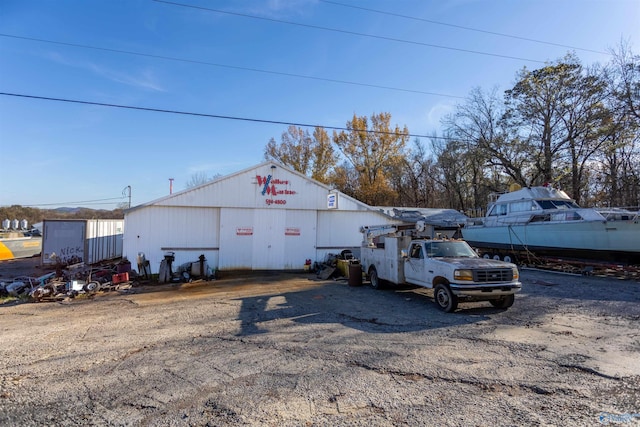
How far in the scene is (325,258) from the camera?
751 inches

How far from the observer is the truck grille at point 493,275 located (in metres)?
8.34

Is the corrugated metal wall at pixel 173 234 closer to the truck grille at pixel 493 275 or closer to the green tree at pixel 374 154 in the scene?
the truck grille at pixel 493 275

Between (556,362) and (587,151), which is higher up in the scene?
(587,151)

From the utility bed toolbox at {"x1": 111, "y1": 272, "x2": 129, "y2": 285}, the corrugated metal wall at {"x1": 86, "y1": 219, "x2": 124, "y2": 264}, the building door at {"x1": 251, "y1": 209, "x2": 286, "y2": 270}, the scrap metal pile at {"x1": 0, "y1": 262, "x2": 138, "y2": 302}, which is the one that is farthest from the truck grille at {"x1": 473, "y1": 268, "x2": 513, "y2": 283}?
the corrugated metal wall at {"x1": 86, "y1": 219, "x2": 124, "y2": 264}

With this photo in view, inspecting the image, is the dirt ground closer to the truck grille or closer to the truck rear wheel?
the truck grille

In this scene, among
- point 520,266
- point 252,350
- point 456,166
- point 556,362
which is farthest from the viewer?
point 456,166

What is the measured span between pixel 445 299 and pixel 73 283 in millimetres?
12029

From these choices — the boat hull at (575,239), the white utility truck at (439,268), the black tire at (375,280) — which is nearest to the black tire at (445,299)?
the white utility truck at (439,268)

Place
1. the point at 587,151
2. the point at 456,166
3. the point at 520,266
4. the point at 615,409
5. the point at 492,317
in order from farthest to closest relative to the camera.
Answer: the point at 456,166 → the point at 587,151 → the point at 520,266 → the point at 492,317 → the point at 615,409

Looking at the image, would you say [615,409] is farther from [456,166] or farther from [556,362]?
[456,166]

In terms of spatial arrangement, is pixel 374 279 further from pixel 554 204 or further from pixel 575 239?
→ pixel 554 204

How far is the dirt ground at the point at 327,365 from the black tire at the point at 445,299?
0.22 metres

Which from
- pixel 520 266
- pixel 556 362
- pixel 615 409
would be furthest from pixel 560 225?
pixel 615 409

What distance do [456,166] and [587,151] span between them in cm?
1248
